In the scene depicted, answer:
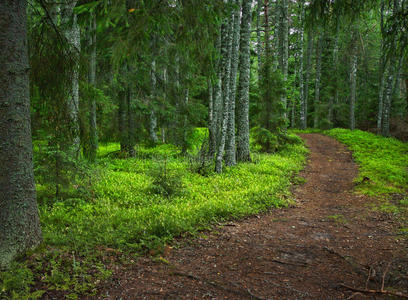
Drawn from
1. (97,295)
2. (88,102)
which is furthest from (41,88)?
(97,295)

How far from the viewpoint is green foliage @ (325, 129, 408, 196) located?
1005cm

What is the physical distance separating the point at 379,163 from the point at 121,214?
12924 millimetres

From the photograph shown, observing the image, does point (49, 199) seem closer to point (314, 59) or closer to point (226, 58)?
point (226, 58)

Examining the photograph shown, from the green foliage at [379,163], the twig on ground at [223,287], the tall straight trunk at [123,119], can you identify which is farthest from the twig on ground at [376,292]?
the tall straight trunk at [123,119]

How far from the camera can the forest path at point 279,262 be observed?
12.6 ft

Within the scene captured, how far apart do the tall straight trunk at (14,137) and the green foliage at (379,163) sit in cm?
979

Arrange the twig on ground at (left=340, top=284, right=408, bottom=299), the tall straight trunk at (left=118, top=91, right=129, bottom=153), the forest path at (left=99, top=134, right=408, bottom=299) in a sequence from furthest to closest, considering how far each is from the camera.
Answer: the tall straight trunk at (left=118, top=91, right=129, bottom=153) < the forest path at (left=99, top=134, right=408, bottom=299) < the twig on ground at (left=340, top=284, right=408, bottom=299)

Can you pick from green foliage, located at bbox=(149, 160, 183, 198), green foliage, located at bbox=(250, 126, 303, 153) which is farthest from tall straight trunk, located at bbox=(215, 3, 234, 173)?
green foliage, located at bbox=(250, 126, 303, 153)

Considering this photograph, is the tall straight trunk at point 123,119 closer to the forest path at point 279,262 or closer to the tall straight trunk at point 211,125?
the tall straight trunk at point 211,125

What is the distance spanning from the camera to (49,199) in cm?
716

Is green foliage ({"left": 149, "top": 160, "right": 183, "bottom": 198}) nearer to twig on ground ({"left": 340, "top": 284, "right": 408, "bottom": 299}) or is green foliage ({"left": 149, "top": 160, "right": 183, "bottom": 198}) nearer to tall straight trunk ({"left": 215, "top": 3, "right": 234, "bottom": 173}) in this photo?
tall straight trunk ({"left": 215, "top": 3, "right": 234, "bottom": 173})

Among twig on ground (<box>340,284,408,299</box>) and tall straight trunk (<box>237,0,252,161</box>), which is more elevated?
tall straight trunk (<box>237,0,252,161</box>)

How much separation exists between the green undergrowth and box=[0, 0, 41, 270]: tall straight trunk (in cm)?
38

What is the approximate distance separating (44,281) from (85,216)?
8.68 ft
